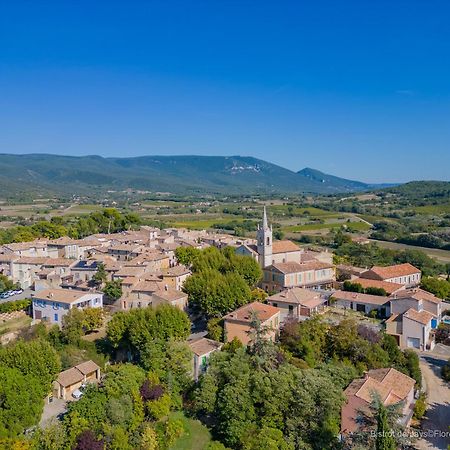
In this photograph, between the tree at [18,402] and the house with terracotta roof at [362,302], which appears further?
the house with terracotta roof at [362,302]

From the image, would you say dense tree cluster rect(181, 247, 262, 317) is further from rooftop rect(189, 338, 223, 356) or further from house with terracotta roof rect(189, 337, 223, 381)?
house with terracotta roof rect(189, 337, 223, 381)

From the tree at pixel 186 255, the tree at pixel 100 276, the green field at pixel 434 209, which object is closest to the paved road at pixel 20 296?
the tree at pixel 100 276

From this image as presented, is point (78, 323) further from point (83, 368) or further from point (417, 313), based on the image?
point (417, 313)

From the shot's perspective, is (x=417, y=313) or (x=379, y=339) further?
(x=417, y=313)

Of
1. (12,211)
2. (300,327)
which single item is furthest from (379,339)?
(12,211)

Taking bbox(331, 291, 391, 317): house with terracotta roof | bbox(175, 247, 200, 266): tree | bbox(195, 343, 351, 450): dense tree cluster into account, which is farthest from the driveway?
bbox(331, 291, 391, 317): house with terracotta roof

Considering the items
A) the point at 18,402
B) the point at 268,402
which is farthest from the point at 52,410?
the point at 268,402

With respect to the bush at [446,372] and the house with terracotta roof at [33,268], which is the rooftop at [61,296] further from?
the bush at [446,372]
